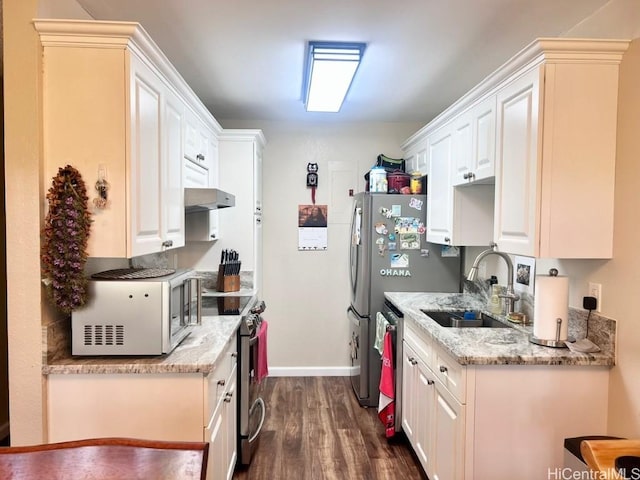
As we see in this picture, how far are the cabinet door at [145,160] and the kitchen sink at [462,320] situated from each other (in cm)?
177

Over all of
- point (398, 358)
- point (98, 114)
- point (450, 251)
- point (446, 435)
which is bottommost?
point (446, 435)

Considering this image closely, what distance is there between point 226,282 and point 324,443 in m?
1.33

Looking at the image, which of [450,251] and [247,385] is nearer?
[247,385]

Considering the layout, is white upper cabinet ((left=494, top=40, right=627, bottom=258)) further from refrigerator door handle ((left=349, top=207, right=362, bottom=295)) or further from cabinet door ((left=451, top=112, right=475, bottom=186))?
refrigerator door handle ((left=349, top=207, right=362, bottom=295))

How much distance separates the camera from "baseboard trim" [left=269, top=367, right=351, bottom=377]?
3971 mm

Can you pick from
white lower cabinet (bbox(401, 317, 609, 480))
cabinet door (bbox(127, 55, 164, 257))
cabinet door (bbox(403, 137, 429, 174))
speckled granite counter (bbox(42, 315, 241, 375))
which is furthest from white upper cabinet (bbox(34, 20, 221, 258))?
cabinet door (bbox(403, 137, 429, 174))

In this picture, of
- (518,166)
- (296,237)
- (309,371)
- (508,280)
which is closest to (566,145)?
(518,166)

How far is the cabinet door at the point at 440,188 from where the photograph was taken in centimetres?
279

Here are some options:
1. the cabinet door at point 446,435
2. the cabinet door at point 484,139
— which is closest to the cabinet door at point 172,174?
the cabinet door at point 446,435

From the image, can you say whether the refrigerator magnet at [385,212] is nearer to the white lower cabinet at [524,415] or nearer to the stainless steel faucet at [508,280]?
the stainless steel faucet at [508,280]

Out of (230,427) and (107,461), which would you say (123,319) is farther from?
(230,427)

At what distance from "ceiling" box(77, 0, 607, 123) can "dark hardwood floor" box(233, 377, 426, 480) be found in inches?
99.3

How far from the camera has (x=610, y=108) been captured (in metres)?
1.76

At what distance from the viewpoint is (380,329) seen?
3.02 metres
